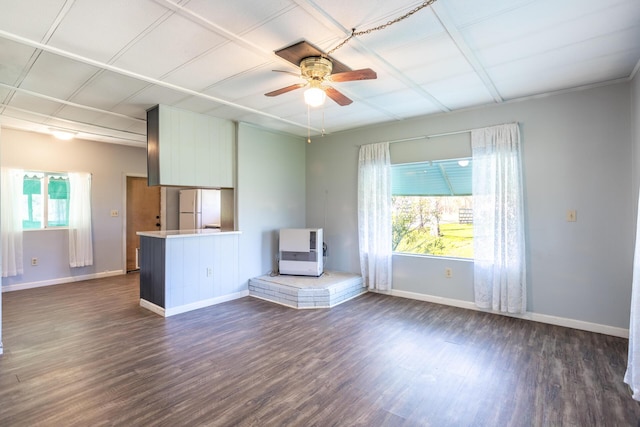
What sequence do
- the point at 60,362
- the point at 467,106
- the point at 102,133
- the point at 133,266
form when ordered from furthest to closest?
the point at 133,266 → the point at 102,133 → the point at 467,106 → the point at 60,362

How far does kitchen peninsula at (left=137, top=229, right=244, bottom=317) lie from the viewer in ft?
13.2

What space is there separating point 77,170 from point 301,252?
4459mm

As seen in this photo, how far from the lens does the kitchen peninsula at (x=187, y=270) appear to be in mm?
4035

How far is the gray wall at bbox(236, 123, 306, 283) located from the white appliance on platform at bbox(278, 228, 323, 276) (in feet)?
1.14

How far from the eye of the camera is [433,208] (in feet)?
15.8

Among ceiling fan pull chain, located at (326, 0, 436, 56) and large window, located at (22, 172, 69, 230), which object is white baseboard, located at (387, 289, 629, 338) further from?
large window, located at (22, 172, 69, 230)

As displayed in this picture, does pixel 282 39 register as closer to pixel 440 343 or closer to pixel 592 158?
pixel 440 343

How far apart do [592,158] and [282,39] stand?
3.46 meters

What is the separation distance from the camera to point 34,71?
296 centimetres

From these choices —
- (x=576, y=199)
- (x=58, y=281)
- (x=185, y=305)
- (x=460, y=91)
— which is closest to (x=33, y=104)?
(x=185, y=305)

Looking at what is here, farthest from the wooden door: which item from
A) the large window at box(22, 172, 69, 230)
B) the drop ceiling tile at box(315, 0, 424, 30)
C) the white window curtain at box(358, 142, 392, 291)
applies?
the drop ceiling tile at box(315, 0, 424, 30)

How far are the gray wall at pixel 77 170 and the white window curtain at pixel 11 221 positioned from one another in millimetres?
158

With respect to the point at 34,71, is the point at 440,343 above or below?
below

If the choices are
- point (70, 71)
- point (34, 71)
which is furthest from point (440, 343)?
point (34, 71)
